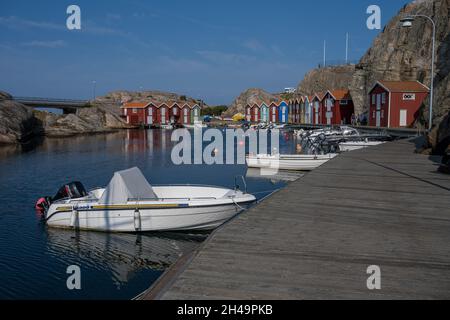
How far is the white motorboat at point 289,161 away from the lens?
1393 inches

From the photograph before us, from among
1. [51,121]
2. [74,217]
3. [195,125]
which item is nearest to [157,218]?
[74,217]

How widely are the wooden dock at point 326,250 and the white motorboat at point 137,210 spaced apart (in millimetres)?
4683

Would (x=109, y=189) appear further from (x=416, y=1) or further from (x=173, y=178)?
(x=416, y=1)

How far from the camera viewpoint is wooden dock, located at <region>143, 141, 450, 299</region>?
5910 mm

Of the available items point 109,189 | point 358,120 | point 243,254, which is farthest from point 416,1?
point 243,254

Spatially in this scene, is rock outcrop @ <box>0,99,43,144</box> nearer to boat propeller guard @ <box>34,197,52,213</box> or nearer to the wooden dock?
boat propeller guard @ <box>34,197,52,213</box>

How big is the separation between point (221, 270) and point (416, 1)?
102 metres

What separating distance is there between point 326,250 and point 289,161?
28.8 metres

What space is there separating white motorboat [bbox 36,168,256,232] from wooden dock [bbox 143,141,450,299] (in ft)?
15.4

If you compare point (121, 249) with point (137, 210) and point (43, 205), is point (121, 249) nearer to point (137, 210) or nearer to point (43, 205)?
point (137, 210)

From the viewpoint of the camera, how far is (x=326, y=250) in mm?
7625
